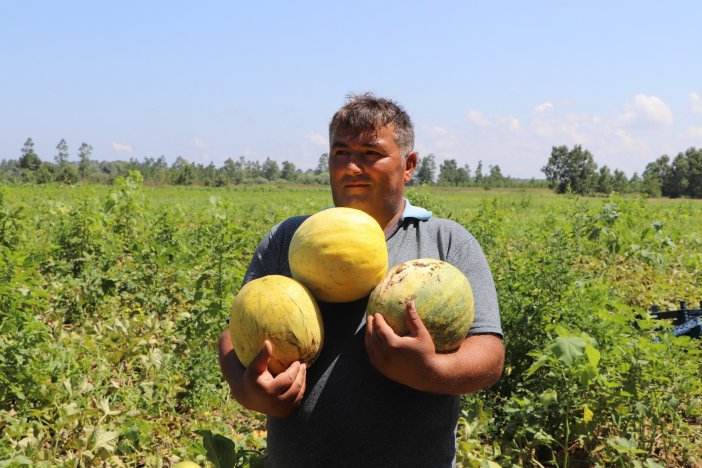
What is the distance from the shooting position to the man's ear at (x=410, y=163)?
2.04 m

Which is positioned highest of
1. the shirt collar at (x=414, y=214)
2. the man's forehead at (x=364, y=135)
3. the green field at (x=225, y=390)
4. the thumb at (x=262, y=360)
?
the man's forehead at (x=364, y=135)

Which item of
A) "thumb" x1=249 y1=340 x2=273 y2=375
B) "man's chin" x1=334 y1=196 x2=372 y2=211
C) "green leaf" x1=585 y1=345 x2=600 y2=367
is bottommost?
"green leaf" x1=585 y1=345 x2=600 y2=367

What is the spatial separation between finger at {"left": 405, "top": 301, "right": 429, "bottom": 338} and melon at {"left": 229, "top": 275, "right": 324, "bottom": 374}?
29 centimetres

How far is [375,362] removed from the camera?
4.96 feet

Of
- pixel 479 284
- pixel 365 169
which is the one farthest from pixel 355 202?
pixel 479 284

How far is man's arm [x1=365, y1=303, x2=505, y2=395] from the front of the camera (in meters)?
1.44

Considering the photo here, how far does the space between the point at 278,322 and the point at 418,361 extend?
395 millimetres

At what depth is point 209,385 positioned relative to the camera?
380 centimetres

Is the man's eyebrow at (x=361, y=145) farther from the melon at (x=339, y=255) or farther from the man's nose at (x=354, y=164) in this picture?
the melon at (x=339, y=255)

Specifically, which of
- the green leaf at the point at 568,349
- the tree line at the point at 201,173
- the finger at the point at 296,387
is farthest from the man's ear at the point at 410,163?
the tree line at the point at 201,173

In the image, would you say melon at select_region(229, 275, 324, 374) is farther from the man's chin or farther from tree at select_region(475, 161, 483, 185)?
tree at select_region(475, 161, 483, 185)

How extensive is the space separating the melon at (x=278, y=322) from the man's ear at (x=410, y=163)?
68 centimetres

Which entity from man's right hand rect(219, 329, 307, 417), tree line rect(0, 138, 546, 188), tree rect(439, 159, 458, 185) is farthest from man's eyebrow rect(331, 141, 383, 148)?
tree rect(439, 159, 458, 185)

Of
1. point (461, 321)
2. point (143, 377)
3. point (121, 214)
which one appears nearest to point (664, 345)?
point (461, 321)
